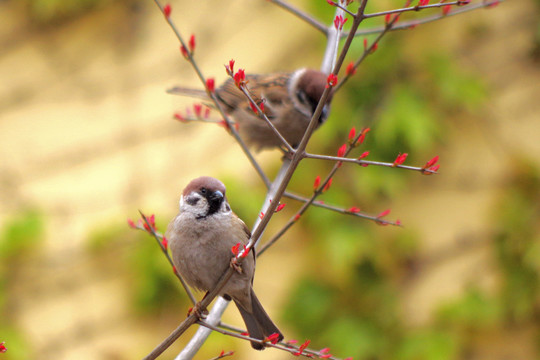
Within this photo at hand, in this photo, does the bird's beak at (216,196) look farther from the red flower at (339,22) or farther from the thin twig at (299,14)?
the thin twig at (299,14)

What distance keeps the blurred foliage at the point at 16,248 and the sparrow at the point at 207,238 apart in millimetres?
1499

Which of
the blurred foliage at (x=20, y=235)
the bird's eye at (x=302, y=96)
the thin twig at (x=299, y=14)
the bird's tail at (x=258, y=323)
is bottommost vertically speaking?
the bird's tail at (x=258, y=323)

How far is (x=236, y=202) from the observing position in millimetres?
2814

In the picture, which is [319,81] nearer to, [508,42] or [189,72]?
[189,72]

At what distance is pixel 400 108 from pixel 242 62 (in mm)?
856

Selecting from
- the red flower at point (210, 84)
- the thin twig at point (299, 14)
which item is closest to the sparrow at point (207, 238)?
the red flower at point (210, 84)

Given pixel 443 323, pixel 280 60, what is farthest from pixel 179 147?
pixel 443 323

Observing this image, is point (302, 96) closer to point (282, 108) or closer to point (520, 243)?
point (282, 108)

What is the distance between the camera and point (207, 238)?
1513mm

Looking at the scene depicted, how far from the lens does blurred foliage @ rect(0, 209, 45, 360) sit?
2771mm

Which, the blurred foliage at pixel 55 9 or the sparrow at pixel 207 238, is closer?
the sparrow at pixel 207 238

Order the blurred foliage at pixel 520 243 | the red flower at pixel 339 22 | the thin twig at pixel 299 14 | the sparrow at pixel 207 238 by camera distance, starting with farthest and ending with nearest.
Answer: the blurred foliage at pixel 520 243 → the thin twig at pixel 299 14 → the sparrow at pixel 207 238 → the red flower at pixel 339 22

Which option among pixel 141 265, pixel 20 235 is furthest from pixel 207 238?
pixel 20 235

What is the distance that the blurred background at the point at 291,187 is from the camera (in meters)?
2.82
